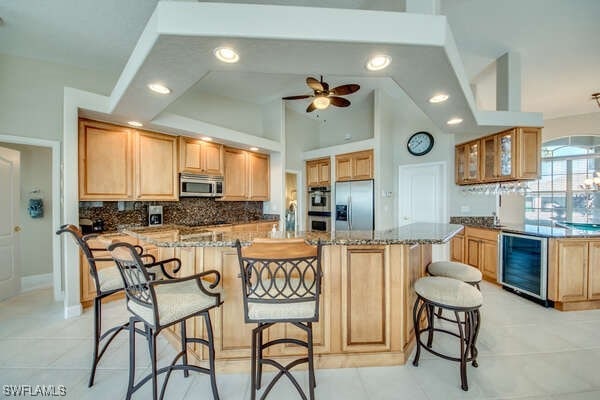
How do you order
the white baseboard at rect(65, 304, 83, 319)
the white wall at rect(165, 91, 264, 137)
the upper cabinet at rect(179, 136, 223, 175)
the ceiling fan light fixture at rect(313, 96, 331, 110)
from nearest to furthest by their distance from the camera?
the white baseboard at rect(65, 304, 83, 319), the ceiling fan light fixture at rect(313, 96, 331, 110), the upper cabinet at rect(179, 136, 223, 175), the white wall at rect(165, 91, 264, 137)

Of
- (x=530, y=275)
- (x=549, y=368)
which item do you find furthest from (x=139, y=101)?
(x=530, y=275)

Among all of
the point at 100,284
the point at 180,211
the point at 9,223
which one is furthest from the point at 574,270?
the point at 9,223

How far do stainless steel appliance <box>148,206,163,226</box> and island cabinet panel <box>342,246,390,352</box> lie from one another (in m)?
3.16

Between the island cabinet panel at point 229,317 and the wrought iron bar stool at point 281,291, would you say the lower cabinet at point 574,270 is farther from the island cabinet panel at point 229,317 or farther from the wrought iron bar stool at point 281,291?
the island cabinet panel at point 229,317

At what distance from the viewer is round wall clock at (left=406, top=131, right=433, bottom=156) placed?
14.7 feet

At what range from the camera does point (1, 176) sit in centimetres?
312

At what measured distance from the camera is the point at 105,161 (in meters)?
3.12

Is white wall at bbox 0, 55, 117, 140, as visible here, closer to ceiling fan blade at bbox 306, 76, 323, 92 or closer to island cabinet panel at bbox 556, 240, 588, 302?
ceiling fan blade at bbox 306, 76, 323, 92

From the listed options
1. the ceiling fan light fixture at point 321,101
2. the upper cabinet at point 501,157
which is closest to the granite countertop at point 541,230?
the upper cabinet at point 501,157

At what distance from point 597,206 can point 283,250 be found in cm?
823

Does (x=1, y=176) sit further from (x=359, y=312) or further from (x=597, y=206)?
(x=597, y=206)

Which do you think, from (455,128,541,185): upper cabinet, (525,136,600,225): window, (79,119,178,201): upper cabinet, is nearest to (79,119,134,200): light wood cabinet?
(79,119,178,201): upper cabinet

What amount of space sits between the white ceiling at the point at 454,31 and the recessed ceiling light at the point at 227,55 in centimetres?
44

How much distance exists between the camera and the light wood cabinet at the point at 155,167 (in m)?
3.40
